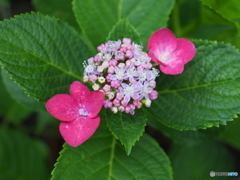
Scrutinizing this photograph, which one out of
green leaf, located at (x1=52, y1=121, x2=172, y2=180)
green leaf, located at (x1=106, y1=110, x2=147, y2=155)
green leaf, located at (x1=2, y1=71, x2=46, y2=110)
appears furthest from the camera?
green leaf, located at (x1=2, y1=71, x2=46, y2=110)

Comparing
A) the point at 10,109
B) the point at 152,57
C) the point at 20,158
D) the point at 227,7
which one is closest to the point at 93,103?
the point at 152,57

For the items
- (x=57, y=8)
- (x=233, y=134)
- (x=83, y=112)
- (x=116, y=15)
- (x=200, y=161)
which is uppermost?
(x=57, y=8)

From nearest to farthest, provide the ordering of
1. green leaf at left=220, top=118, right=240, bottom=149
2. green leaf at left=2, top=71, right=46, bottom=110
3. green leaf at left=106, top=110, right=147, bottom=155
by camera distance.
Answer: green leaf at left=106, top=110, right=147, bottom=155, green leaf at left=2, top=71, right=46, bottom=110, green leaf at left=220, top=118, right=240, bottom=149

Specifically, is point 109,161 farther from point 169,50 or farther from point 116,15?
point 116,15

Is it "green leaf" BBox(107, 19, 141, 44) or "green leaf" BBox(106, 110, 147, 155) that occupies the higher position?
"green leaf" BBox(107, 19, 141, 44)

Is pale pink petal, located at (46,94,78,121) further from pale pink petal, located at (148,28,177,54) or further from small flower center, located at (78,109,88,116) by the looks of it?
pale pink petal, located at (148,28,177,54)

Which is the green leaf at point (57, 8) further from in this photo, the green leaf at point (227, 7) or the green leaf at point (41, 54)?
the green leaf at point (227, 7)

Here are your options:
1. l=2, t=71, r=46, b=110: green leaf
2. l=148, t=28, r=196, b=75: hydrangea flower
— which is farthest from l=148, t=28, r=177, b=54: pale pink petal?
l=2, t=71, r=46, b=110: green leaf
